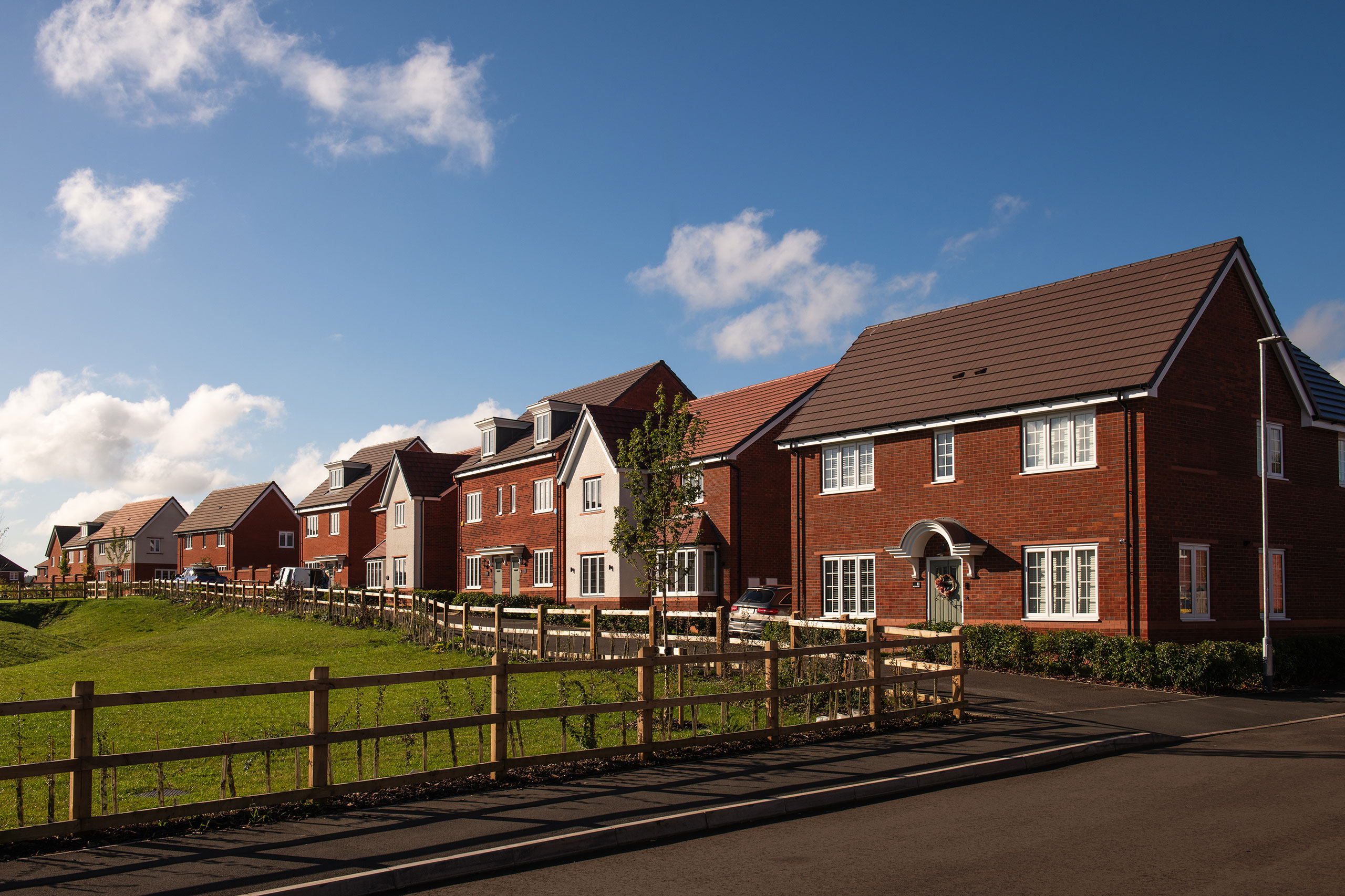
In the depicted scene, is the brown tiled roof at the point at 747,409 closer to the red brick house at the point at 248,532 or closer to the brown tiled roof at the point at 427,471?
the brown tiled roof at the point at 427,471

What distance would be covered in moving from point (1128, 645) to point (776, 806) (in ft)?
45.5

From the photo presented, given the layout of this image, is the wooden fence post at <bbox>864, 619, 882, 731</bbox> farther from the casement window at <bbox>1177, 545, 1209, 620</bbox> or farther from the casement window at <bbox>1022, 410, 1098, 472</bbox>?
the casement window at <bbox>1177, 545, 1209, 620</bbox>

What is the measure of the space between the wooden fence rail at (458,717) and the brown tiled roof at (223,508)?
70836 mm

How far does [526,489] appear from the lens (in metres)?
47.2

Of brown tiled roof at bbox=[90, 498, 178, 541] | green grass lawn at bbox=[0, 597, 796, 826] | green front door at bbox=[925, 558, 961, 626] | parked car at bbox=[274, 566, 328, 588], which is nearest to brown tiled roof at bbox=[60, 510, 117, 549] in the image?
brown tiled roof at bbox=[90, 498, 178, 541]

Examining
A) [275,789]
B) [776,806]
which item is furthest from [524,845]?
[275,789]

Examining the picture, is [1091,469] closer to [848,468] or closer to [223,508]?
[848,468]

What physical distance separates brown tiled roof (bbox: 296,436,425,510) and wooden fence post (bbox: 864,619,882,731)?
52879 millimetres

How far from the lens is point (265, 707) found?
17.5m

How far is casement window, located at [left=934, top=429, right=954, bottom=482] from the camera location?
87.9 feet

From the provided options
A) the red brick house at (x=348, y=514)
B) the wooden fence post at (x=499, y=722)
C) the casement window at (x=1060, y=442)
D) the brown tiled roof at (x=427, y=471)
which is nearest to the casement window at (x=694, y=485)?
the casement window at (x=1060, y=442)

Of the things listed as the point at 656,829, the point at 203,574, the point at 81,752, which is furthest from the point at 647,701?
the point at 203,574

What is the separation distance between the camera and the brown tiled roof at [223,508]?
3066 inches

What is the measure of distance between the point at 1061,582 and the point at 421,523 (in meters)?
38.8
